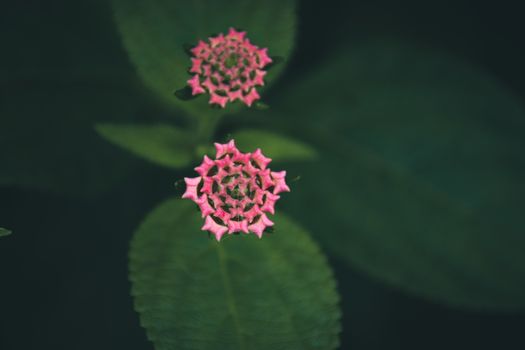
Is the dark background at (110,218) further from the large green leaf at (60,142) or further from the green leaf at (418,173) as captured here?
the green leaf at (418,173)

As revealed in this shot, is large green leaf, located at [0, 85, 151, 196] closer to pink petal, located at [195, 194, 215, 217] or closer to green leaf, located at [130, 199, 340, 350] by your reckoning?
green leaf, located at [130, 199, 340, 350]

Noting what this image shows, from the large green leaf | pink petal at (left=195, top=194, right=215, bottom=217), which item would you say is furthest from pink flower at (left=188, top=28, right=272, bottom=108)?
the large green leaf

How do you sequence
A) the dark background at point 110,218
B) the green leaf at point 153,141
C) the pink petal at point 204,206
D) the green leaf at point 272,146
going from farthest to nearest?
the dark background at point 110,218 < the green leaf at point 272,146 < the green leaf at point 153,141 < the pink petal at point 204,206

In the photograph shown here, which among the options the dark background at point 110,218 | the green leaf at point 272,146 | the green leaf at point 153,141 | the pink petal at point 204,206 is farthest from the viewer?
the dark background at point 110,218

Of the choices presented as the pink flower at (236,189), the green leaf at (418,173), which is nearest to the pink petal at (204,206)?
the pink flower at (236,189)

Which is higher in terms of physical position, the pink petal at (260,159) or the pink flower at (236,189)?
the pink petal at (260,159)

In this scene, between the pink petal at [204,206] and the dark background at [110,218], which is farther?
the dark background at [110,218]
